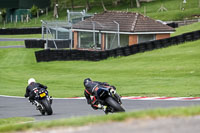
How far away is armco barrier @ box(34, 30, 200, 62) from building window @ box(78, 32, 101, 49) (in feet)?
13.6

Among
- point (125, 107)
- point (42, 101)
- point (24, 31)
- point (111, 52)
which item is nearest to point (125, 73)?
point (111, 52)

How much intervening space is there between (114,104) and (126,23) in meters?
27.5

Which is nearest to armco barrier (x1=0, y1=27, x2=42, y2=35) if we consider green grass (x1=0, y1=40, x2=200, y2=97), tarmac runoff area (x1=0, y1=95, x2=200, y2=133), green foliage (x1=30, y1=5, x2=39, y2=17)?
green foliage (x1=30, y1=5, x2=39, y2=17)

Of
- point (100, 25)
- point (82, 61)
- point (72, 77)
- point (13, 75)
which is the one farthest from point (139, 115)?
point (100, 25)

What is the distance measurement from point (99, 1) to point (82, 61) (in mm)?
51006

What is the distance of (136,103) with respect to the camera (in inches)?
661

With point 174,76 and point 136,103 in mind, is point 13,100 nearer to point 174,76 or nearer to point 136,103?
point 136,103

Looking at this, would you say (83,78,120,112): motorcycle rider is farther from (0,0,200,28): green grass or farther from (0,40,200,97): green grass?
(0,0,200,28): green grass

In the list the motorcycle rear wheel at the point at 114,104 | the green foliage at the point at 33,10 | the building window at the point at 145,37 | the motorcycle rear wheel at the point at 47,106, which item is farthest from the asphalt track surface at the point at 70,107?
the green foliage at the point at 33,10

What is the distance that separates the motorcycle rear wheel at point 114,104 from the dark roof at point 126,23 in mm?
25765

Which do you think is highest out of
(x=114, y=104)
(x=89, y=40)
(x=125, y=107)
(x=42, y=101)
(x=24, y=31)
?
(x=114, y=104)

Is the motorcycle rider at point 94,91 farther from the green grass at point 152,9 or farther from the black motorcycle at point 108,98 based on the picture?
the green grass at point 152,9

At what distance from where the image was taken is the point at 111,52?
34469 mm

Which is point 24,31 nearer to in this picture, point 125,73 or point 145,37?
point 145,37
